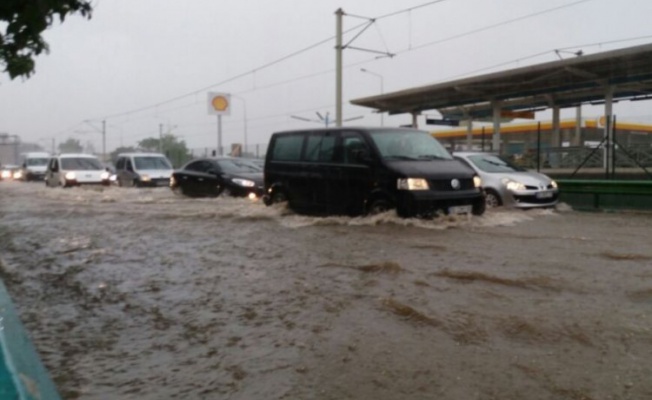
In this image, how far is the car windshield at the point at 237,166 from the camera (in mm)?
17583

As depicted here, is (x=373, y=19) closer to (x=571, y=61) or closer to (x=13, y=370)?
(x=571, y=61)

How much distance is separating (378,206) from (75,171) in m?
→ 17.5

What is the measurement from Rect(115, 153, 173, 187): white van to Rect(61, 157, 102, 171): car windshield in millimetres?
894

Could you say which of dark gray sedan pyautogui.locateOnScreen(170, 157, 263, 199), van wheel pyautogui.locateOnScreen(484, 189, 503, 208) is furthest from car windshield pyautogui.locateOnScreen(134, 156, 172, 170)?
van wheel pyautogui.locateOnScreen(484, 189, 503, 208)

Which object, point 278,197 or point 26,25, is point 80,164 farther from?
point 26,25

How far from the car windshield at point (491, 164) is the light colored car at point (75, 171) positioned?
50.8ft

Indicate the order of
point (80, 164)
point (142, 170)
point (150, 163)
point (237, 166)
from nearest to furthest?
point (237, 166), point (142, 170), point (150, 163), point (80, 164)

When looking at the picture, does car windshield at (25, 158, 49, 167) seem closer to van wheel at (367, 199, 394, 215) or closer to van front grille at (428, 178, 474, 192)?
van wheel at (367, 199, 394, 215)

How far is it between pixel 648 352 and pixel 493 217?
277 inches

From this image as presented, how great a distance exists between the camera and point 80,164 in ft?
82.7

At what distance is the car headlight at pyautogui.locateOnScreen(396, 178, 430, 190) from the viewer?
386 inches

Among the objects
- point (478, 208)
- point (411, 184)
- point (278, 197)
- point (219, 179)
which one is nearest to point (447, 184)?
point (411, 184)

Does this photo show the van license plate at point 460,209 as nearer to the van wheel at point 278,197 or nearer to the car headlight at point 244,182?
the van wheel at point 278,197

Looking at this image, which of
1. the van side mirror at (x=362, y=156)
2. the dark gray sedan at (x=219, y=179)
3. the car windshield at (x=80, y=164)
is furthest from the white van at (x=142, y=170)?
the van side mirror at (x=362, y=156)
